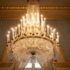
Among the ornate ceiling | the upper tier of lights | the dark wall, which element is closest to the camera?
the upper tier of lights

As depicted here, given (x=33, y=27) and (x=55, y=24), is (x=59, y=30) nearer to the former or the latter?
(x=55, y=24)

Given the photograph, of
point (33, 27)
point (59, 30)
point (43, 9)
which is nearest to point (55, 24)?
point (59, 30)

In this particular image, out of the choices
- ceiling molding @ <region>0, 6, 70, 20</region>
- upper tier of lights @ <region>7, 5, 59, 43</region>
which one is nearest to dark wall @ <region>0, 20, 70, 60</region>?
ceiling molding @ <region>0, 6, 70, 20</region>

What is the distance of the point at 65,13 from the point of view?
35.5ft

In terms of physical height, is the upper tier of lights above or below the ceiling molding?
below

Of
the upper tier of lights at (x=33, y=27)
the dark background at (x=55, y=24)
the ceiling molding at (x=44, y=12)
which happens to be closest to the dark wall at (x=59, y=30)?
the dark background at (x=55, y=24)

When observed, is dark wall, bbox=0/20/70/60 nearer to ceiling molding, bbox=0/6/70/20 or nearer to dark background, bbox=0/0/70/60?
dark background, bbox=0/0/70/60

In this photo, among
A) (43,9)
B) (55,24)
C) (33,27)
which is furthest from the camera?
(55,24)

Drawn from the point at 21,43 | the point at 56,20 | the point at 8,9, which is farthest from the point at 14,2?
the point at 21,43

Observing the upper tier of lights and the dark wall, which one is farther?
the dark wall

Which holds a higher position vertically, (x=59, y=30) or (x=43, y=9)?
(x=43, y=9)

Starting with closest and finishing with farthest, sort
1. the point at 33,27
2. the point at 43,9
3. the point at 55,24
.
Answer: the point at 33,27 → the point at 43,9 → the point at 55,24

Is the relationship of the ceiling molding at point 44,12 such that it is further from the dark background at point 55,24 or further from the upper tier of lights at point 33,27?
the upper tier of lights at point 33,27

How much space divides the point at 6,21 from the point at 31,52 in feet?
10.2
